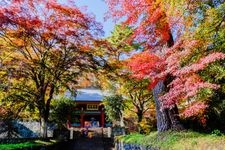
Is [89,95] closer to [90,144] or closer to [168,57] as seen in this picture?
[90,144]

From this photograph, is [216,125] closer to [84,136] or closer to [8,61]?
[8,61]

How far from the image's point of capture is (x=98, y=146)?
23.8 m

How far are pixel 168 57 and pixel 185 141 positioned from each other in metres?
2.67

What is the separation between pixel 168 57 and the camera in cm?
988

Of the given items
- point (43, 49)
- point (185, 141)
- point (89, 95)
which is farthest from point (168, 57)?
point (89, 95)

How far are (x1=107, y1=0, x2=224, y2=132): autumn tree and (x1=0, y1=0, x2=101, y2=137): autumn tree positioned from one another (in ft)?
11.6

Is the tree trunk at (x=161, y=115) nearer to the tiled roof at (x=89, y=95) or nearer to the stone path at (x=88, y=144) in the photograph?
the stone path at (x=88, y=144)

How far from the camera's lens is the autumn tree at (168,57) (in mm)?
8195

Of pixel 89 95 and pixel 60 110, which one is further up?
pixel 89 95

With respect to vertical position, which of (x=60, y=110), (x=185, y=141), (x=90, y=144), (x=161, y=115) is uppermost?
(x=60, y=110)

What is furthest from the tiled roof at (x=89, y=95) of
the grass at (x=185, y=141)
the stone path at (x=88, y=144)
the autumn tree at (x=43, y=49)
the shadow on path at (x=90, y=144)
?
the grass at (x=185, y=141)

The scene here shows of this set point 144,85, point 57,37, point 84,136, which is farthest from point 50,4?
point 84,136

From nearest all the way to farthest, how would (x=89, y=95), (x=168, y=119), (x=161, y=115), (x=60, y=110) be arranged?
1. (x=168, y=119)
2. (x=161, y=115)
3. (x=60, y=110)
4. (x=89, y=95)

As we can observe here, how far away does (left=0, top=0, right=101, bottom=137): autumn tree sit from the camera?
48.1ft
